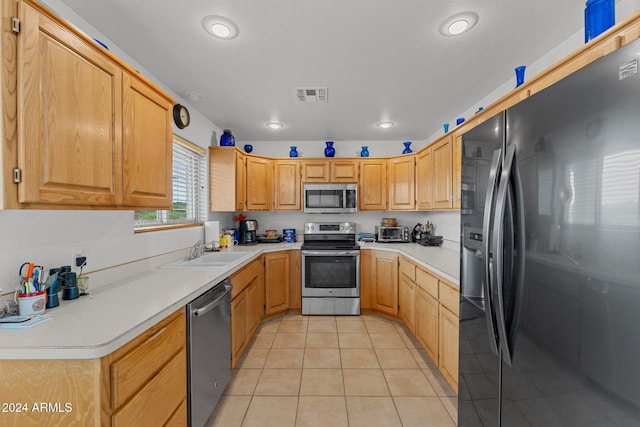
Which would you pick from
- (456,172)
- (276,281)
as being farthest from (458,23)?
(276,281)

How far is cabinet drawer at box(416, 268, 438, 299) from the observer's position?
86.1 inches

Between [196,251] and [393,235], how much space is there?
2627 millimetres

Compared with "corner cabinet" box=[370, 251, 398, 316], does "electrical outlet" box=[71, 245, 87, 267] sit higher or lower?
higher

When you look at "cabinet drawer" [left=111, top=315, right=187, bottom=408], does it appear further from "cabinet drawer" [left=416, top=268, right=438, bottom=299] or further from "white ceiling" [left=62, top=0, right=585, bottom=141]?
"cabinet drawer" [left=416, top=268, right=438, bottom=299]

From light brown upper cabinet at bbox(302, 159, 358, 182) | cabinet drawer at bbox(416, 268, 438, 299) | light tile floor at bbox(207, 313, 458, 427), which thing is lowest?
light tile floor at bbox(207, 313, 458, 427)

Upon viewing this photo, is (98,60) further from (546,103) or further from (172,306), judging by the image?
(546,103)

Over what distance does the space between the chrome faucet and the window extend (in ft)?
0.93

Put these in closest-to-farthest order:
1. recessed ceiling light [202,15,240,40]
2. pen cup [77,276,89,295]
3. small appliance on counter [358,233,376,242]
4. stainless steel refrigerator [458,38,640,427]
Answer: stainless steel refrigerator [458,38,640,427], pen cup [77,276,89,295], recessed ceiling light [202,15,240,40], small appliance on counter [358,233,376,242]

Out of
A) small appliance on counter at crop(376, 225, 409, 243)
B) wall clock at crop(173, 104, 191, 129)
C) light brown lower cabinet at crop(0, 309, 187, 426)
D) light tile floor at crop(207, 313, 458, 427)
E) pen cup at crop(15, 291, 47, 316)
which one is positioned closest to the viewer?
light brown lower cabinet at crop(0, 309, 187, 426)

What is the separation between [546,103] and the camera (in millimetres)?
874

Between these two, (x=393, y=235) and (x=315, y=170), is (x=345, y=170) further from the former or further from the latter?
(x=393, y=235)

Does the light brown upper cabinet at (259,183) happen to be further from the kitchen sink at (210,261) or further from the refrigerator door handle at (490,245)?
the refrigerator door handle at (490,245)

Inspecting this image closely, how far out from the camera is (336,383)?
2.11 meters

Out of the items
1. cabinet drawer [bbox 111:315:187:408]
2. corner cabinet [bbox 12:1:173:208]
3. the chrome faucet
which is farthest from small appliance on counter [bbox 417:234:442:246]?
corner cabinet [bbox 12:1:173:208]
